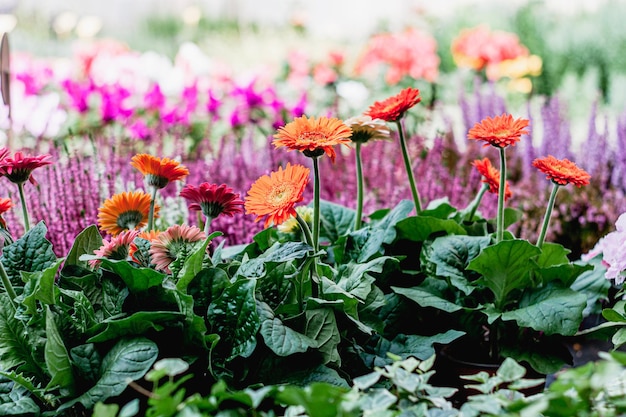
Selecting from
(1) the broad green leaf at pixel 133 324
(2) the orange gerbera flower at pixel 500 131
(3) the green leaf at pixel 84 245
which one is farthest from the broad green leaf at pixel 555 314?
(3) the green leaf at pixel 84 245

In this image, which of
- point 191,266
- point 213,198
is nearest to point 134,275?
point 191,266

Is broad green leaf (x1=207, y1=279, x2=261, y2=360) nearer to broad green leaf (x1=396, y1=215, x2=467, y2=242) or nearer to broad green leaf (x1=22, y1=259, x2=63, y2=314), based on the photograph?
broad green leaf (x1=22, y1=259, x2=63, y2=314)

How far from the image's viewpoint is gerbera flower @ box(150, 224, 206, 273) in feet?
4.59

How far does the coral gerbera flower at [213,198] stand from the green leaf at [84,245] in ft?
0.71

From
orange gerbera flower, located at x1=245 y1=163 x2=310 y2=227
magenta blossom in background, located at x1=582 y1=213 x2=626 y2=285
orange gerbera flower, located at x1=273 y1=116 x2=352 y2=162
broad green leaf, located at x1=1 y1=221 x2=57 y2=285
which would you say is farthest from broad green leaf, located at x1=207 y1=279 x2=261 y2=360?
magenta blossom in background, located at x1=582 y1=213 x2=626 y2=285

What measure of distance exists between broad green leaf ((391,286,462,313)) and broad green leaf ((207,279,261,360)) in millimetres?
452

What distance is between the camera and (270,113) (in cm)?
407

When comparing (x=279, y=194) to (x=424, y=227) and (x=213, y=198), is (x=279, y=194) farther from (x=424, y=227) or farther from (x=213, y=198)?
(x=424, y=227)

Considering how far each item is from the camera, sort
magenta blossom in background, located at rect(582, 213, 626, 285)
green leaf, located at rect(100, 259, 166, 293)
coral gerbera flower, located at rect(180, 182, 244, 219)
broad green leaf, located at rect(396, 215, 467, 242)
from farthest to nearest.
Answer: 1. broad green leaf, located at rect(396, 215, 467, 242)
2. magenta blossom in background, located at rect(582, 213, 626, 285)
3. coral gerbera flower, located at rect(180, 182, 244, 219)
4. green leaf, located at rect(100, 259, 166, 293)

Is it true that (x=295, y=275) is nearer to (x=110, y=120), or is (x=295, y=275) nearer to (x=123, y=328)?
(x=123, y=328)

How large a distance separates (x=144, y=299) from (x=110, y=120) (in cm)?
252

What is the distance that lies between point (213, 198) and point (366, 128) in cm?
44

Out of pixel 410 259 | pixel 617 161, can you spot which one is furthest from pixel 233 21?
pixel 410 259

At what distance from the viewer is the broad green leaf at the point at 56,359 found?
117 cm
